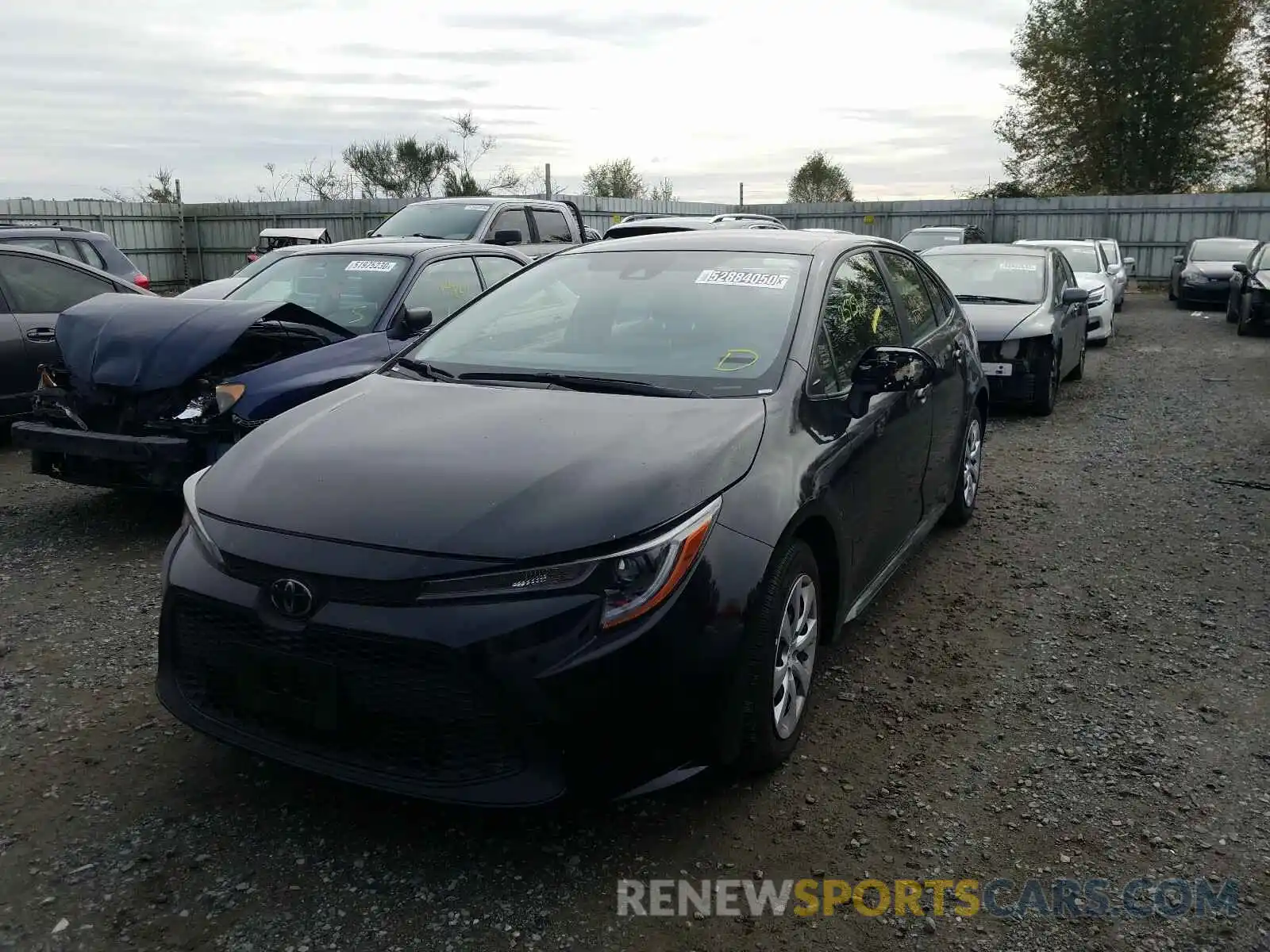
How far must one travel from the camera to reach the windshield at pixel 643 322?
139 inches

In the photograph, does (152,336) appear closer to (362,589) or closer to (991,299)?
(362,589)

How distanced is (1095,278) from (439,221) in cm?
923

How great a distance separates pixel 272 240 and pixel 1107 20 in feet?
99.1

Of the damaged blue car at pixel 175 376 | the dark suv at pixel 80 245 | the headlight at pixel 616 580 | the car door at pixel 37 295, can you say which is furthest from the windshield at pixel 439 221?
the headlight at pixel 616 580

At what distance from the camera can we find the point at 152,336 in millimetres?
5422

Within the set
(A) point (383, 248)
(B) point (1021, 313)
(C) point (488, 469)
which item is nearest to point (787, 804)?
(C) point (488, 469)

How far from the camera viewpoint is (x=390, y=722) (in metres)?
2.53

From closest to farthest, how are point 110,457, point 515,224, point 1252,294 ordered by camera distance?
1. point 110,457
2. point 515,224
3. point 1252,294

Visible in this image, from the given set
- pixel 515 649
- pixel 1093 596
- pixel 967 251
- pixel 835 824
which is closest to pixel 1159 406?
pixel 967 251

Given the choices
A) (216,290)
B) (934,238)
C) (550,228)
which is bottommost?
(216,290)

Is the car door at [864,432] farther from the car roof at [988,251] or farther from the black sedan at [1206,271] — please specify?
the black sedan at [1206,271]

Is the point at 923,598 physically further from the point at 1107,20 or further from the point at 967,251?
the point at 1107,20

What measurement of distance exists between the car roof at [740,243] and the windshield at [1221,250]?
63.4 ft

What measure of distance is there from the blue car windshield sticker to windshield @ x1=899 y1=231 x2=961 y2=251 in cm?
1487
